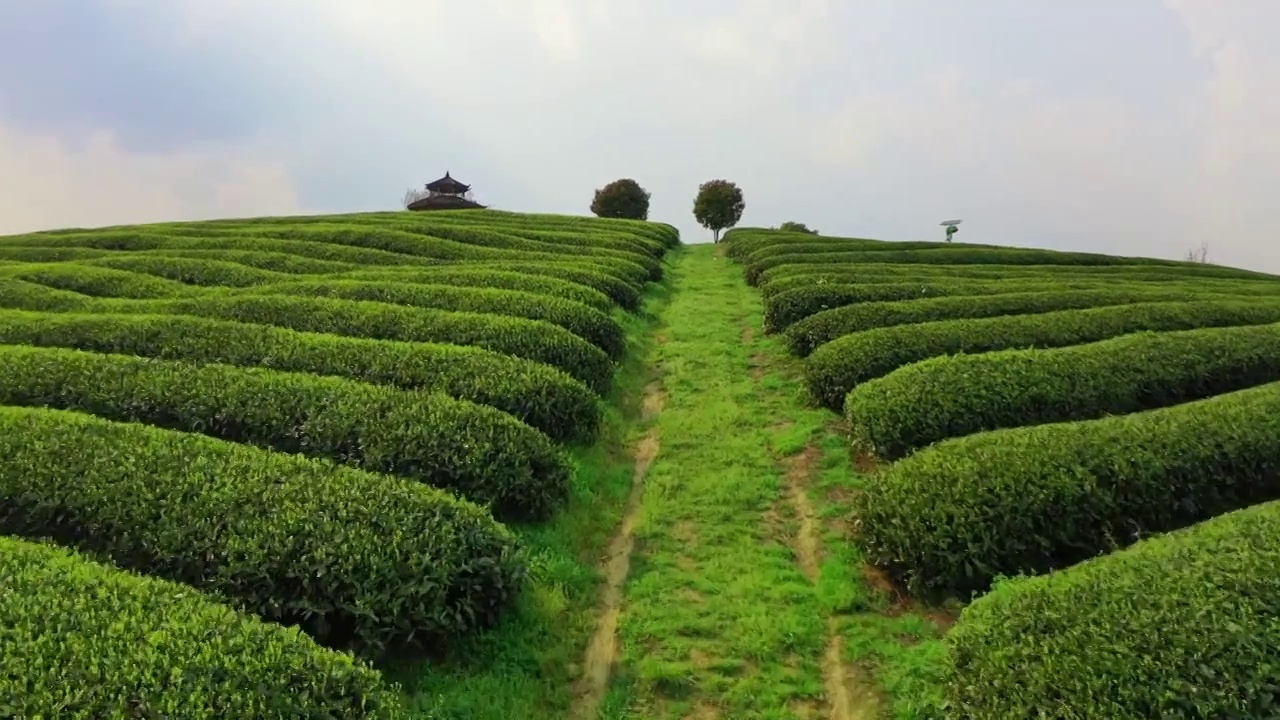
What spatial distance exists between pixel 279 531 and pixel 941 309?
42.8ft

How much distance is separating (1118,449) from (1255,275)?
26.8 metres

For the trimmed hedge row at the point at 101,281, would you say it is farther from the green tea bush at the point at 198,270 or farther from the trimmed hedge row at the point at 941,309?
the trimmed hedge row at the point at 941,309

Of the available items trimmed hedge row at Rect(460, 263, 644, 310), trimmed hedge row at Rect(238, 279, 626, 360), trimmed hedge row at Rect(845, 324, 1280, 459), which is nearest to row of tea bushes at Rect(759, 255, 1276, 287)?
trimmed hedge row at Rect(460, 263, 644, 310)

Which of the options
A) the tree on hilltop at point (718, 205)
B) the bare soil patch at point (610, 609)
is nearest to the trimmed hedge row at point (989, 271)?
the bare soil patch at point (610, 609)

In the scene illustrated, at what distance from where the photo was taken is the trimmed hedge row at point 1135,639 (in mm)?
5012

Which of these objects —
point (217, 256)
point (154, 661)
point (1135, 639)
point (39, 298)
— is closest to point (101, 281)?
point (39, 298)

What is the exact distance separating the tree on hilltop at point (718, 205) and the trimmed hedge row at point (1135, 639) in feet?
151

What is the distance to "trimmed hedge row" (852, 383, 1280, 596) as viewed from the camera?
7.56 meters

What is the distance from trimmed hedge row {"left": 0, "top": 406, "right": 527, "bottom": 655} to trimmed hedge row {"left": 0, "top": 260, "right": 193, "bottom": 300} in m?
11.3

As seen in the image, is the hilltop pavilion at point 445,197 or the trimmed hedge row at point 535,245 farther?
the hilltop pavilion at point 445,197

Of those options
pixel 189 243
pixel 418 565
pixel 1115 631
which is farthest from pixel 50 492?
pixel 189 243

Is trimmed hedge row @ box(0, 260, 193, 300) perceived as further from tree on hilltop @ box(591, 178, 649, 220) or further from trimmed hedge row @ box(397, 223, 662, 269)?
tree on hilltop @ box(591, 178, 649, 220)

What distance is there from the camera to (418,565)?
6.62 m

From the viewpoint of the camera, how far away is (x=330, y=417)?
9.48 meters
